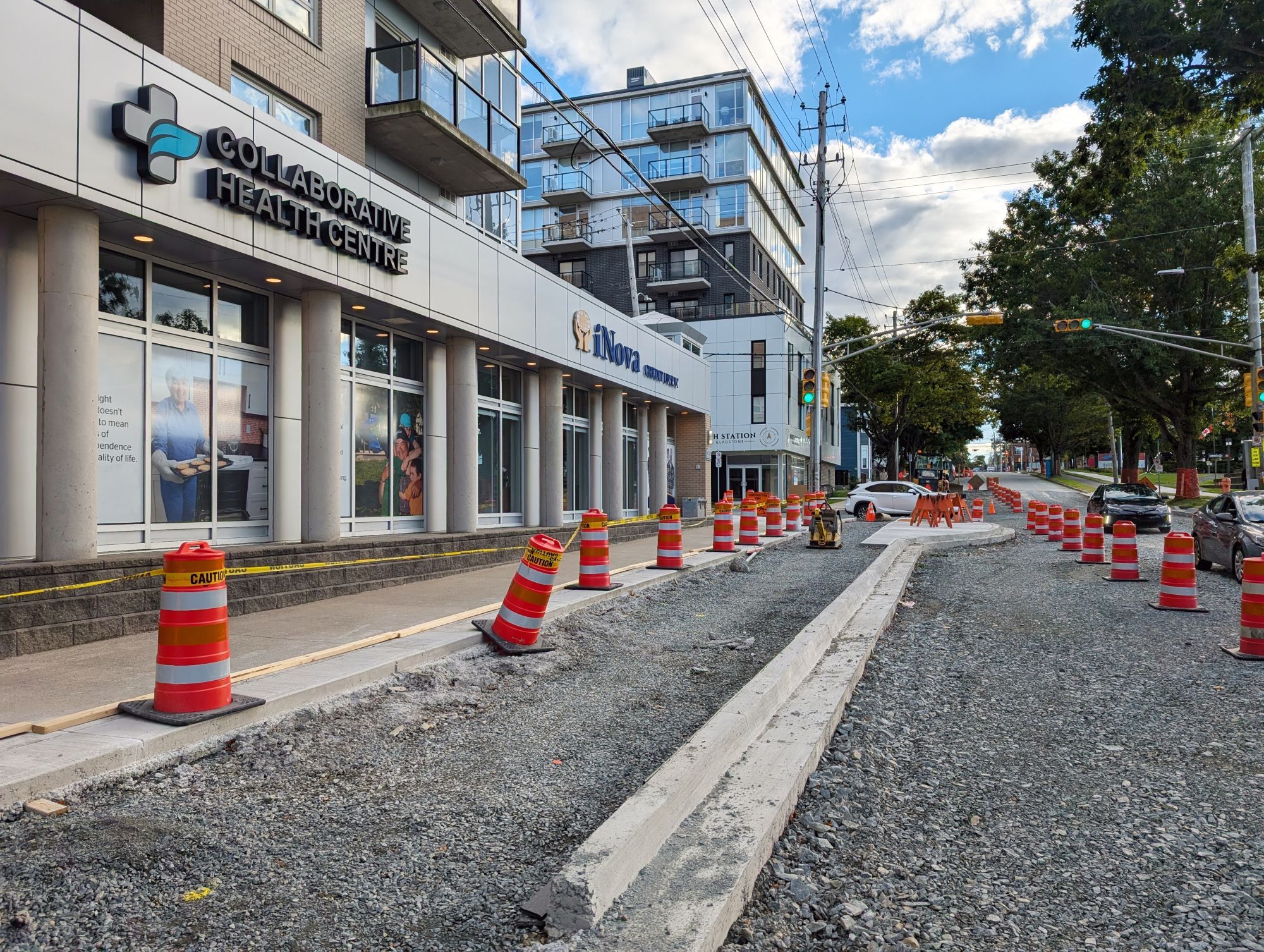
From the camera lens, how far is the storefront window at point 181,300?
34.8 ft

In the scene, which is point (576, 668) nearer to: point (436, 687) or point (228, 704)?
point (436, 687)

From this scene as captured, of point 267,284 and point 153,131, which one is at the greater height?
point 153,131

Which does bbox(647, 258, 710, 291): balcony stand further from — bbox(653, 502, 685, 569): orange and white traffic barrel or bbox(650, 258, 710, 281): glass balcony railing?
bbox(653, 502, 685, 569): orange and white traffic barrel

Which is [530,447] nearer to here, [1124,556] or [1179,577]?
[1124,556]

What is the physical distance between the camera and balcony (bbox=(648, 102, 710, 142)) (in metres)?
51.2

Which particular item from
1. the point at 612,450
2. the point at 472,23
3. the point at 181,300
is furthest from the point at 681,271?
the point at 181,300

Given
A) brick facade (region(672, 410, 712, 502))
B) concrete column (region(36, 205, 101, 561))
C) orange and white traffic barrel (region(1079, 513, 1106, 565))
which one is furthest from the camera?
brick facade (region(672, 410, 712, 502))

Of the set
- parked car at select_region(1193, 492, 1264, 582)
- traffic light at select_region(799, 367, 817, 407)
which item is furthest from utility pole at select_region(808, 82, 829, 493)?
parked car at select_region(1193, 492, 1264, 582)

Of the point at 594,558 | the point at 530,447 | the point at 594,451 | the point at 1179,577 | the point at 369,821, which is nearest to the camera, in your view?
the point at 369,821

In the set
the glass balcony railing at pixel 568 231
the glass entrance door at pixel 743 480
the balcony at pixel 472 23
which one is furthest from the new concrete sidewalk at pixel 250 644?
the glass balcony railing at pixel 568 231

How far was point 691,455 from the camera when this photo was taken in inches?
1233

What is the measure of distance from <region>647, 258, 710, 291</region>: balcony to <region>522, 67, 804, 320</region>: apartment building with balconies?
0.07 meters

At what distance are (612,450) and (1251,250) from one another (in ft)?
82.9

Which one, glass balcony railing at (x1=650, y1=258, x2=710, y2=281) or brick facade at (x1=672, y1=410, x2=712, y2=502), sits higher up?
glass balcony railing at (x1=650, y1=258, x2=710, y2=281)
